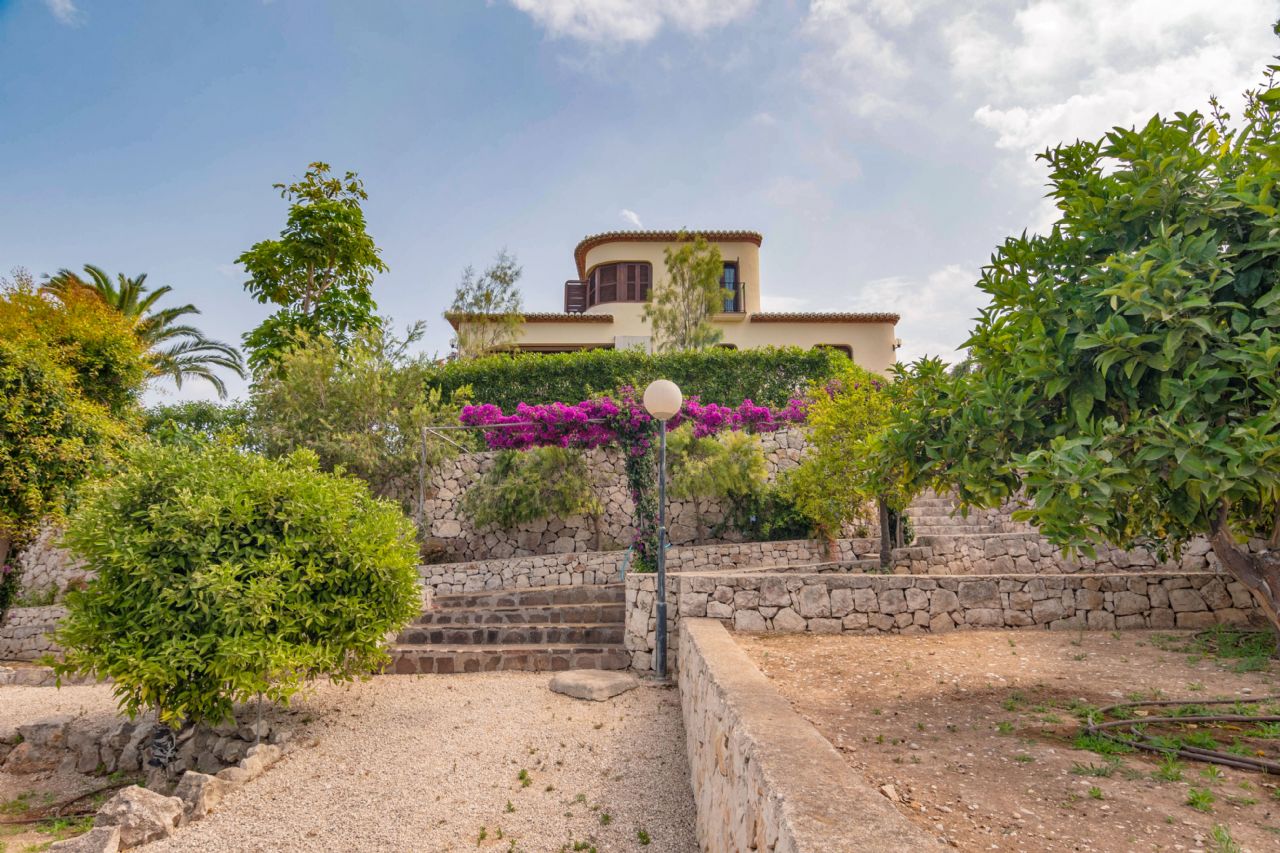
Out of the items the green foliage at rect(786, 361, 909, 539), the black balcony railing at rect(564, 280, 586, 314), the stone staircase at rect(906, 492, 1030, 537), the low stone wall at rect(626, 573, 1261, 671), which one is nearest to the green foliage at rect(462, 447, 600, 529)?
the green foliage at rect(786, 361, 909, 539)

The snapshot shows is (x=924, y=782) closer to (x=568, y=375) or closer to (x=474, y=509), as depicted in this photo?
(x=474, y=509)

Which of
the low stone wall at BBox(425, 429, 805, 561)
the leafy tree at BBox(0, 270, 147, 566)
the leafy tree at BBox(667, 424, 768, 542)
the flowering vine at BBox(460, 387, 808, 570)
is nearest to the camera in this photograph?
the leafy tree at BBox(0, 270, 147, 566)

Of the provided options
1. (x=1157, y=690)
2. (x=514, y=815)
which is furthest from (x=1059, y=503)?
(x=514, y=815)

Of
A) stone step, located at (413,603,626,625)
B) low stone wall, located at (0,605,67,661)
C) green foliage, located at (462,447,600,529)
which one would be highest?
green foliage, located at (462,447,600,529)

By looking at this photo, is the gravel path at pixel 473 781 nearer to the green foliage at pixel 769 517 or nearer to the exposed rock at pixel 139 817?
the exposed rock at pixel 139 817

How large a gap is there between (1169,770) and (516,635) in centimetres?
752

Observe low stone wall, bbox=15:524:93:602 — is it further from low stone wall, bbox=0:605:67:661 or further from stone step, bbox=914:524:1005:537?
stone step, bbox=914:524:1005:537

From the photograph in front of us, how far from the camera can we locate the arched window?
84.0 feet

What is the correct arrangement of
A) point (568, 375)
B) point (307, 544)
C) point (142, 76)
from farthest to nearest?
point (568, 375) < point (142, 76) < point (307, 544)

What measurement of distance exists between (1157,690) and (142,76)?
1480 centimetres

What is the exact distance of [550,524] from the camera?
50.3 ft

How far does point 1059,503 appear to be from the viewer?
10.8ft

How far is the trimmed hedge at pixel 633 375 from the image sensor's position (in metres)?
18.6

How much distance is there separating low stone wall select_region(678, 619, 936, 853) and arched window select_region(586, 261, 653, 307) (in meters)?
21.7
